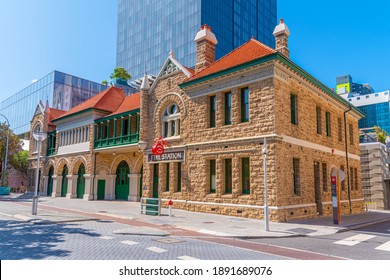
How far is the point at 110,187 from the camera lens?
30.8m

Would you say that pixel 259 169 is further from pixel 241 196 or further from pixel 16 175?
pixel 16 175

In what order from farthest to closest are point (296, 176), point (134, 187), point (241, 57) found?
point (134, 187) → point (241, 57) → point (296, 176)

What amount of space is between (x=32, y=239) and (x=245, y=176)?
10.9 meters

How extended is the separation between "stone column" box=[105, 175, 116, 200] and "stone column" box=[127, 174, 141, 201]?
10.2 ft

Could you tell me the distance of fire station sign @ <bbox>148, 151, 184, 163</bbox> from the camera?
68.2 feet

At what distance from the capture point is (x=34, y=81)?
72.8 m

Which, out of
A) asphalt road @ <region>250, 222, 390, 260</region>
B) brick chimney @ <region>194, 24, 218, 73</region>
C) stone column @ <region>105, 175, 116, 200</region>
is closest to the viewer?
asphalt road @ <region>250, 222, 390, 260</region>

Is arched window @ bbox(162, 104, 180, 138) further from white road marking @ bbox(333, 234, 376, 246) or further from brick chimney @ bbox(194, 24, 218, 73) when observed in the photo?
white road marking @ bbox(333, 234, 376, 246)


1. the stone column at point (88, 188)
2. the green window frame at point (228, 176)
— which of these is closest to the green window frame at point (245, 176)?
the green window frame at point (228, 176)

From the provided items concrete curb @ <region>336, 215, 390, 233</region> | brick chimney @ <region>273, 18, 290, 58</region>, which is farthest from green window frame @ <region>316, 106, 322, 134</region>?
concrete curb @ <region>336, 215, 390, 233</region>

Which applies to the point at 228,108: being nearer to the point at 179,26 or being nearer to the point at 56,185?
the point at 56,185

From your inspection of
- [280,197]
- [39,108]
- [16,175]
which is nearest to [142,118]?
[280,197]

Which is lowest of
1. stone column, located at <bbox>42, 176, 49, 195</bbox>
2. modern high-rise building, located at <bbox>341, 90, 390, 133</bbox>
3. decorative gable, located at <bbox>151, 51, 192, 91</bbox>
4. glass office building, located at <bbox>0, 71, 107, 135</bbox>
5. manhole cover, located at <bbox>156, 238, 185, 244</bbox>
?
manhole cover, located at <bbox>156, 238, 185, 244</bbox>

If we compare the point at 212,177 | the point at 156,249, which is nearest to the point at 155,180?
the point at 212,177
